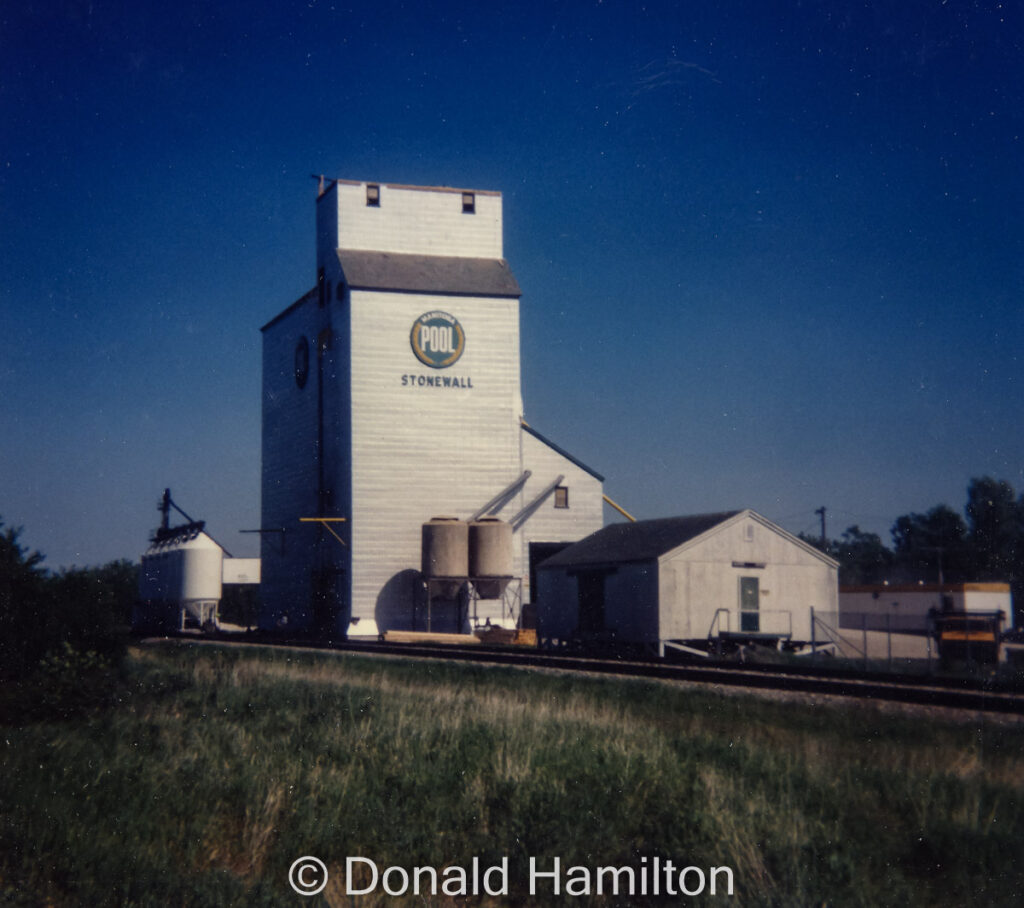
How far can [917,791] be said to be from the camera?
8.31 m

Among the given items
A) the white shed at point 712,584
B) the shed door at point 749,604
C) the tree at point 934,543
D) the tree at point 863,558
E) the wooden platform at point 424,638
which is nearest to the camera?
the white shed at point 712,584

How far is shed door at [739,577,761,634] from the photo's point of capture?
3216 cm

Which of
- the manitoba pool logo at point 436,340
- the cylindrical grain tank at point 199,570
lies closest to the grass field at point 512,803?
the manitoba pool logo at point 436,340

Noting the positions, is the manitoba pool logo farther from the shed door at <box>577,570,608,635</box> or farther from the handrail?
the handrail

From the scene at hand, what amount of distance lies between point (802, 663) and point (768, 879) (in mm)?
18993

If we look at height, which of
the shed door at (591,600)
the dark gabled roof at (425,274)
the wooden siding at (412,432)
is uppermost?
the dark gabled roof at (425,274)

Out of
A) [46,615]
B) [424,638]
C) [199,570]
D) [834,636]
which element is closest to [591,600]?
[424,638]

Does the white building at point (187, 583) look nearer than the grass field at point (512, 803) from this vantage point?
No

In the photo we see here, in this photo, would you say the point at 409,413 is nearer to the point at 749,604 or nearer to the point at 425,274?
the point at 425,274

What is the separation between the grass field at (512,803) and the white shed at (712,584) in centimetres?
1837

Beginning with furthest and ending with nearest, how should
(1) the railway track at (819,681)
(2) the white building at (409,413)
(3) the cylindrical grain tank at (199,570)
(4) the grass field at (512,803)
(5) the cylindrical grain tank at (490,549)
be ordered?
(3) the cylindrical grain tank at (199,570), (2) the white building at (409,413), (5) the cylindrical grain tank at (490,549), (1) the railway track at (819,681), (4) the grass field at (512,803)

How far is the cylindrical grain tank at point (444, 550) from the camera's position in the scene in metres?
42.0

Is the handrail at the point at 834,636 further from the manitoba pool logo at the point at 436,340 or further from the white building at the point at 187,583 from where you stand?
the white building at the point at 187,583

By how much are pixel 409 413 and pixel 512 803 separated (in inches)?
1378
